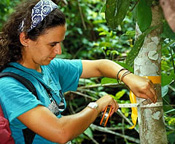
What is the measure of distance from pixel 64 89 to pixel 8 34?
0.49 metres

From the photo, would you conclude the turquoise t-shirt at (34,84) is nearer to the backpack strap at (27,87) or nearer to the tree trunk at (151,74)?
the backpack strap at (27,87)

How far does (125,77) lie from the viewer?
4.64 ft

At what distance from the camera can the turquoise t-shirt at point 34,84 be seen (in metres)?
1.27

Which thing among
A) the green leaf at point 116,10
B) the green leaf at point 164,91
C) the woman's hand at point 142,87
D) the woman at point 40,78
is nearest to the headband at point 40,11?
the woman at point 40,78

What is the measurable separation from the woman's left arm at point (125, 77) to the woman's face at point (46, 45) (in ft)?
1.01

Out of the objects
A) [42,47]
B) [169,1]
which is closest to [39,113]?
[42,47]

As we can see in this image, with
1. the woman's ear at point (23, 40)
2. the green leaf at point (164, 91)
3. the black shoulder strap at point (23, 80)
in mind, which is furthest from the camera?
the green leaf at point (164, 91)

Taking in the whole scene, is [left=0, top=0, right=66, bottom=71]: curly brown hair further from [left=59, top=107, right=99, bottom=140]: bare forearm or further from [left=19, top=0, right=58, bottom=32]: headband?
[left=59, top=107, right=99, bottom=140]: bare forearm

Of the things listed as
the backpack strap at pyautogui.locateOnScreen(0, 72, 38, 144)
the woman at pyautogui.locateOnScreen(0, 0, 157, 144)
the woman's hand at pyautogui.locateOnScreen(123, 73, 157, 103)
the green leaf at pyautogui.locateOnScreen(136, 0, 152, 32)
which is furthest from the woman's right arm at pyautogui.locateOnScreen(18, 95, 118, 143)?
the green leaf at pyautogui.locateOnScreen(136, 0, 152, 32)

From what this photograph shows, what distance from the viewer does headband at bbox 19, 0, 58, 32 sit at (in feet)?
4.62

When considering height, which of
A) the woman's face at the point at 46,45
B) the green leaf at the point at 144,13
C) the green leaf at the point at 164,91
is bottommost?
the green leaf at the point at 164,91

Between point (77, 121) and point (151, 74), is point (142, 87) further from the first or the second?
point (77, 121)

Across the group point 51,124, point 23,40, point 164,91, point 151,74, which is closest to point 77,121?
point 51,124

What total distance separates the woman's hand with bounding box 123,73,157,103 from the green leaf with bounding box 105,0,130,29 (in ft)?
0.94
